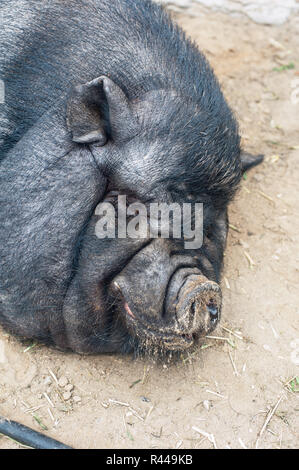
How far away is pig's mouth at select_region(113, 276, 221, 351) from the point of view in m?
3.62

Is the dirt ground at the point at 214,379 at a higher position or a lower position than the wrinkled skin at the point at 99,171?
lower

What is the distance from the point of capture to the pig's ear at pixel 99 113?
11.8 feet

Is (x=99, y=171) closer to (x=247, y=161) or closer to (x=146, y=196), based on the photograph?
(x=146, y=196)

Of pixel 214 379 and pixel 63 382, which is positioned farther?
pixel 214 379

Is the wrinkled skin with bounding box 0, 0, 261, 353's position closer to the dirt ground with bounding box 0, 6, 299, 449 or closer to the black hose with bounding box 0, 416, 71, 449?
the dirt ground with bounding box 0, 6, 299, 449

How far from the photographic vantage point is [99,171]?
374 centimetres

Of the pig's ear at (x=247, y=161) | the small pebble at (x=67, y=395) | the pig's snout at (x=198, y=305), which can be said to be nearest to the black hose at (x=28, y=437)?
the small pebble at (x=67, y=395)

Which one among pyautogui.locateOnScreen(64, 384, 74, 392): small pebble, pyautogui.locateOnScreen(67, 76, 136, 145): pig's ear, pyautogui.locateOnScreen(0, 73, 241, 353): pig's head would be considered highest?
pyautogui.locateOnScreen(67, 76, 136, 145): pig's ear

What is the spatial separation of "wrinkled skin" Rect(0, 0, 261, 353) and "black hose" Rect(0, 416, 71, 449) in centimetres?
63

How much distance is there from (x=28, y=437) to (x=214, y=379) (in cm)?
131

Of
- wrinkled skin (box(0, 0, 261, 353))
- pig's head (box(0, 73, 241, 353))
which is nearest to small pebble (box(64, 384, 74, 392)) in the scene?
wrinkled skin (box(0, 0, 261, 353))

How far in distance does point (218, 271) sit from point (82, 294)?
1013 millimetres

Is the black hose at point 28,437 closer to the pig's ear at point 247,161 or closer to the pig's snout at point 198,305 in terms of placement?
the pig's snout at point 198,305

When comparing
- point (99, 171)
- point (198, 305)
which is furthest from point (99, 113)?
point (198, 305)
